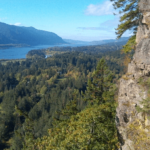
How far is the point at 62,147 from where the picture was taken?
33.2ft

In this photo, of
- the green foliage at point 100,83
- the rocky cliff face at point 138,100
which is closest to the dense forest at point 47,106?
the green foliage at point 100,83

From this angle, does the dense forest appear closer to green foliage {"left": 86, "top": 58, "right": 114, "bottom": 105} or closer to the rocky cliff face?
green foliage {"left": 86, "top": 58, "right": 114, "bottom": 105}

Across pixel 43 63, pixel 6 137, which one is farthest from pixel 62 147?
pixel 43 63

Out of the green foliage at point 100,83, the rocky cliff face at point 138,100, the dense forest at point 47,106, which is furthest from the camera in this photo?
the green foliage at point 100,83

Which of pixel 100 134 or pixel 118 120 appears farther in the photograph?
pixel 118 120

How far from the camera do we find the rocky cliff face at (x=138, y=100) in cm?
1020

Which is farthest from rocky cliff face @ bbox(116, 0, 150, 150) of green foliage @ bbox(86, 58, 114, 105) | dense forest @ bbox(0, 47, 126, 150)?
green foliage @ bbox(86, 58, 114, 105)

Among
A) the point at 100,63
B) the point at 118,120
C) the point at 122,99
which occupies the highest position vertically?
the point at 100,63

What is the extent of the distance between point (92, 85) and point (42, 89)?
323ft

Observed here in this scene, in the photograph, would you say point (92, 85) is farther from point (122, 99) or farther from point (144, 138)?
point (144, 138)

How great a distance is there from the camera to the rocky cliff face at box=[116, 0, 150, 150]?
10.2m

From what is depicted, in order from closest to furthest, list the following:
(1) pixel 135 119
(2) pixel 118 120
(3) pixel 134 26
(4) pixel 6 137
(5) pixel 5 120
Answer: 1. (1) pixel 135 119
2. (2) pixel 118 120
3. (3) pixel 134 26
4. (4) pixel 6 137
5. (5) pixel 5 120

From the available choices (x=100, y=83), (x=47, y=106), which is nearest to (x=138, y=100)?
(x=100, y=83)

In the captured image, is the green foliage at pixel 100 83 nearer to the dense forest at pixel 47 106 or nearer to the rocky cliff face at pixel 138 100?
the dense forest at pixel 47 106
